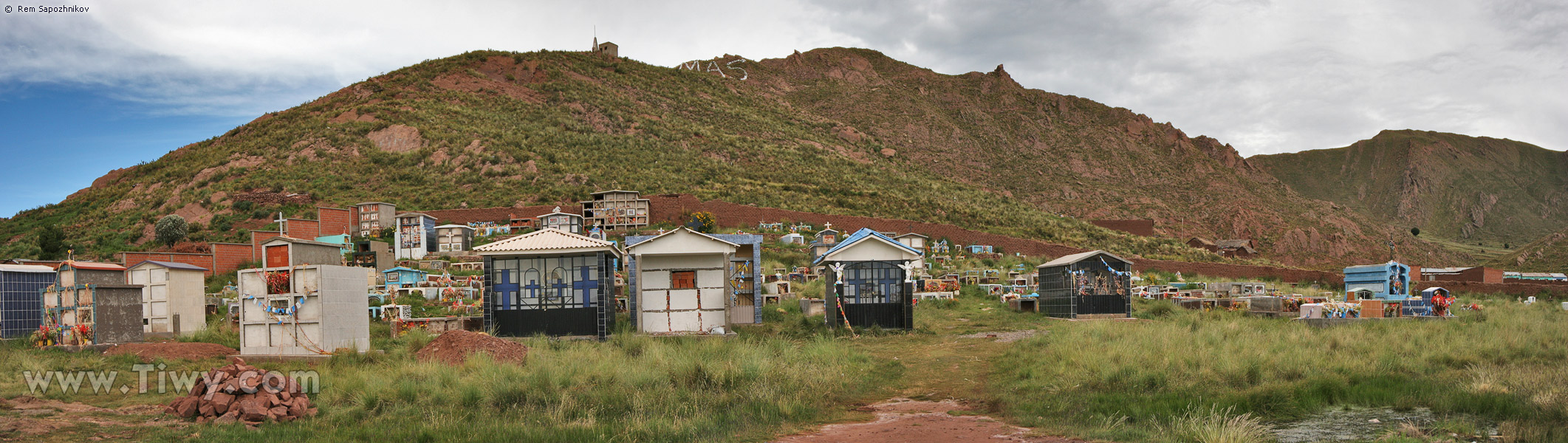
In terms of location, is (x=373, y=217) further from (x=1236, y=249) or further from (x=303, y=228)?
(x=1236, y=249)

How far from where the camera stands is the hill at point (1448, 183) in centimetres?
10588

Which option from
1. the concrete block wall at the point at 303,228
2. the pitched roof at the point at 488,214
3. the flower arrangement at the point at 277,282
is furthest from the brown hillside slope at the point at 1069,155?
the flower arrangement at the point at 277,282

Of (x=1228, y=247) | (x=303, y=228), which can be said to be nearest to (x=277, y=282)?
(x=303, y=228)

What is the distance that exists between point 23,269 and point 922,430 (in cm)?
1972

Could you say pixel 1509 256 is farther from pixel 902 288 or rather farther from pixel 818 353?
pixel 818 353

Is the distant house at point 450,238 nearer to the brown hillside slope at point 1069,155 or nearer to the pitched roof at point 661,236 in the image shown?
the pitched roof at point 661,236

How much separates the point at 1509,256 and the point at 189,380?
242ft

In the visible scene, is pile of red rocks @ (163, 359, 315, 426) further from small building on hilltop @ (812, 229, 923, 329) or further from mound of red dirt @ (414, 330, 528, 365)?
small building on hilltop @ (812, 229, 923, 329)

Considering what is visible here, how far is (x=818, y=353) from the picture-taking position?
15.4 metres

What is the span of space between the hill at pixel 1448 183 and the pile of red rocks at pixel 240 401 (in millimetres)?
121931

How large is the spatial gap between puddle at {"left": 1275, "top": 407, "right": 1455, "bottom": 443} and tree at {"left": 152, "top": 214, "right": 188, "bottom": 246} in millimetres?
46607

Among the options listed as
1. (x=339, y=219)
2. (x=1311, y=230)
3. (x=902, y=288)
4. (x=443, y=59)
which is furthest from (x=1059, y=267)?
(x=443, y=59)

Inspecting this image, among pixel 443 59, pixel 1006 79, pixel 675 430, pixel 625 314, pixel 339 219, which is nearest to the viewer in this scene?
pixel 675 430

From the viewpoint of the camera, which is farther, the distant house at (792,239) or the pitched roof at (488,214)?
the pitched roof at (488,214)
